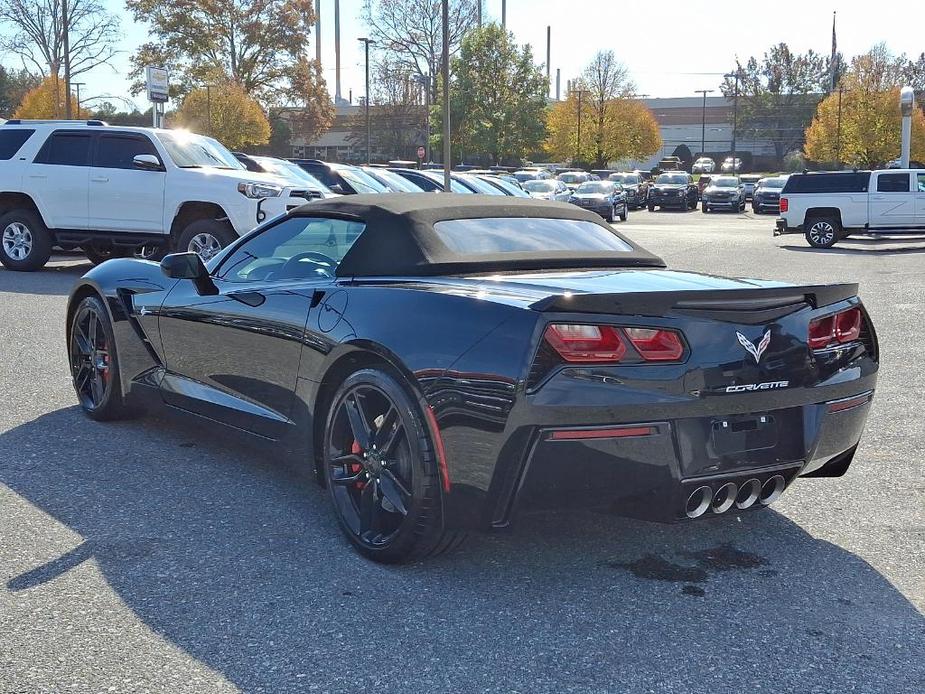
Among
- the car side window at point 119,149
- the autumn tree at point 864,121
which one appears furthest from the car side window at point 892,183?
the autumn tree at point 864,121

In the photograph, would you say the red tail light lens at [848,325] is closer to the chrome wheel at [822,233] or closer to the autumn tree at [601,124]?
the chrome wheel at [822,233]

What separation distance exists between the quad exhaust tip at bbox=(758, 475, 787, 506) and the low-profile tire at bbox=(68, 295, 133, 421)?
3.56m

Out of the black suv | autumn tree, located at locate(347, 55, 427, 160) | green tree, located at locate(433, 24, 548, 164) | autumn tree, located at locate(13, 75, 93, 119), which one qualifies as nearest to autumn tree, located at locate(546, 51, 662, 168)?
green tree, located at locate(433, 24, 548, 164)

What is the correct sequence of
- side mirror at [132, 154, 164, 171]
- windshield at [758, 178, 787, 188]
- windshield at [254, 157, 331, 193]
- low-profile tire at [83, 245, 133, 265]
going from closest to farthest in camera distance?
side mirror at [132, 154, 164, 171] < low-profile tire at [83, 245, 133, 265] < windshield at [254, 157, 331, 193] < windshield at [758, 178, 787, 188]

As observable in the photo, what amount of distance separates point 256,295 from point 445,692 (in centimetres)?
233

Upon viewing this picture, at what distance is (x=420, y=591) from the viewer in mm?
3656

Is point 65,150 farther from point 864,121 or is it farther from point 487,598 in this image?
point 864,121

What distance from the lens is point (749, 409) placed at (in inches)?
141

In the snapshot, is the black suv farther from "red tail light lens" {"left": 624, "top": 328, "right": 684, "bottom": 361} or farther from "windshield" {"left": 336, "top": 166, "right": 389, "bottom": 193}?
"red tail light lens" {"left": 624, "top": 328, "right": 684, "bottom": 361}

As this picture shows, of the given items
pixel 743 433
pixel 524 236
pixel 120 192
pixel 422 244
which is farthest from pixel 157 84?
pixel 743 433

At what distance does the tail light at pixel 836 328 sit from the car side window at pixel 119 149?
38.5ft

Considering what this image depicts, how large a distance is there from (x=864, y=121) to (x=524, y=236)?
62.9 metres

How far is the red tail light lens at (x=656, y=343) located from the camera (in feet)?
11.3

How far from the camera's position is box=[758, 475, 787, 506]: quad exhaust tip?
3.73m
